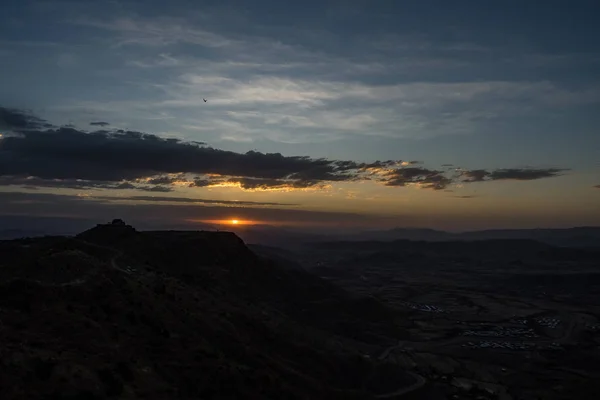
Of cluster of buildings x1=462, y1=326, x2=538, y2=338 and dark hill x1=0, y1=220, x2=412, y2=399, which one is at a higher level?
dark hill x1=0, y1=220, x2=412, y2=399

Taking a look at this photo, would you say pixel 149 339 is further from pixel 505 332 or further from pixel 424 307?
pixel 424 307

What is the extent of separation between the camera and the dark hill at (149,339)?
47906 mm

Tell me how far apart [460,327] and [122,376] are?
128701 mm

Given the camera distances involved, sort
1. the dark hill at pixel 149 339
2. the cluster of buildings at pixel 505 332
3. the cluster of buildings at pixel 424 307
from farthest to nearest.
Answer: the cluster of buildings at pixel 424 307, the cluster of buildings at pixel 505 332, the dark hill at pixel 149 339

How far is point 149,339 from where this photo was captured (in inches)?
2527

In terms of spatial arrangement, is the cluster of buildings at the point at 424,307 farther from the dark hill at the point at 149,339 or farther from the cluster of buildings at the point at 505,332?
the dark hill at the point at 149,339

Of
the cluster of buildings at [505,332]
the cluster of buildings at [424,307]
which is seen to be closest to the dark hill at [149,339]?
the cluster of buildings at [505,332]

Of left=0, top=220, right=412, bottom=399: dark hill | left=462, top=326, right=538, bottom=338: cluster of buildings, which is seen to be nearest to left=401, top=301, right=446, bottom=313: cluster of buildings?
left=462, top=326, right=538, bottom=338: cluster of buildings

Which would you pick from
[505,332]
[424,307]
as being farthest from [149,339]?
[424,307]

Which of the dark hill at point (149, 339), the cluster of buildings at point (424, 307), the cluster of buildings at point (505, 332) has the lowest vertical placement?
the cluster of buildings at point (424, 307)

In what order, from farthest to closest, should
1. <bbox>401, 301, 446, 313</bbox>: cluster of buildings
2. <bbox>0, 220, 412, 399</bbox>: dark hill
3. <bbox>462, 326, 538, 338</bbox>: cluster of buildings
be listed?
1. <bbox>401, 301, 446, 313</bbox>: cluster of buildings
2. <bbox>462, 326, 538, 338</bbox>: cluster of buildings
3. <bbox>0, 220, 412, 399</bbox>: dark hill

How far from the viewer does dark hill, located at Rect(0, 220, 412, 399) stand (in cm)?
4791

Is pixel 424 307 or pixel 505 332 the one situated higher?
pixel 505 332

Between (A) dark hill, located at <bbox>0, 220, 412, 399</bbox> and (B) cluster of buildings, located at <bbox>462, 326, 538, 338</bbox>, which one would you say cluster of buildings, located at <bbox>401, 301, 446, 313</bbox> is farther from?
(A) dark hill, located at <bbox>0, 220, 412, 399</bbox>
